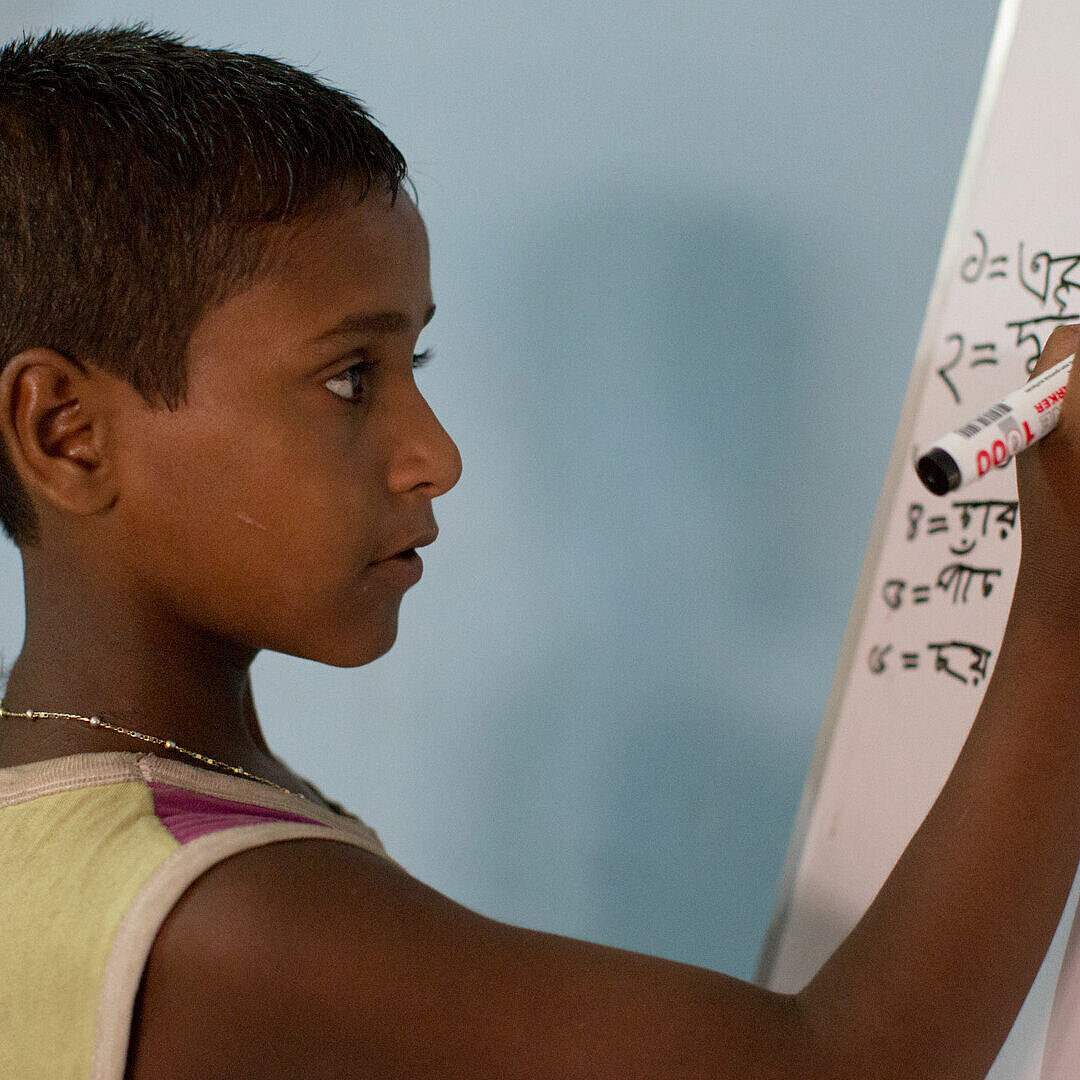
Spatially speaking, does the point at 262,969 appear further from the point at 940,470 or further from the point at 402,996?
the point at 940,470

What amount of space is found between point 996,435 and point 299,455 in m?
0.29

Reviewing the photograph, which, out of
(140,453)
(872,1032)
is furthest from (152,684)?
(872,1032)

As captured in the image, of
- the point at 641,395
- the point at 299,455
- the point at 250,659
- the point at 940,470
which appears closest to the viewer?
the point at 940,470

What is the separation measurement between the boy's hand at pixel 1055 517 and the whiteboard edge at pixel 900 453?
0.17 m

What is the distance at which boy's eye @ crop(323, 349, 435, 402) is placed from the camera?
560 mm

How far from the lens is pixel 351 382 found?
1.86ft

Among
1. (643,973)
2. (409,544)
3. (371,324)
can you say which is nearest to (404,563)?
(409,544)

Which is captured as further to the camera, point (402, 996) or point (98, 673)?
point (98, 673)

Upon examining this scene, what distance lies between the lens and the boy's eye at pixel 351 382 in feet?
1.84

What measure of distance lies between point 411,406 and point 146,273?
13 cm

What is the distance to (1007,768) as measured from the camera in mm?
473

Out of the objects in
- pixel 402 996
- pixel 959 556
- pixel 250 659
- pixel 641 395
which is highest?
pixel 641 395

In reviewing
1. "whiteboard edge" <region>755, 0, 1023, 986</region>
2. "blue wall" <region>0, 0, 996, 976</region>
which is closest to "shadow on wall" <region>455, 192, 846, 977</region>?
"blue wall" <region>0, 0, 996, 976</region>

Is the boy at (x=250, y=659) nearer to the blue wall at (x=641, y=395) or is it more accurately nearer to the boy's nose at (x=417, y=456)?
the boy's nose at (x=417, y=456)
